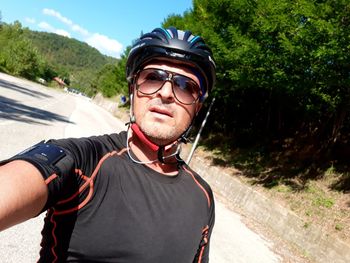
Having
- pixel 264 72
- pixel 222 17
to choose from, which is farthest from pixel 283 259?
pixel 222 17

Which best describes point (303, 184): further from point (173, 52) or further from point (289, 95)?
point (173, 52)

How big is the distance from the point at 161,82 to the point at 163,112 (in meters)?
0.18

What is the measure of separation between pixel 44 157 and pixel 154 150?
70cm

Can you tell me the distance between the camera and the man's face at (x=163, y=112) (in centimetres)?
183

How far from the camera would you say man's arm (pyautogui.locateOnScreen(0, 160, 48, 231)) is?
1103 mm

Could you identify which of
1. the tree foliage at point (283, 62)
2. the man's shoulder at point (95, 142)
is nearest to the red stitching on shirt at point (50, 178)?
the man's shoulder at point (95, 142)

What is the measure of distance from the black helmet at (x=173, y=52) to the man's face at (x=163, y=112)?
56 mm

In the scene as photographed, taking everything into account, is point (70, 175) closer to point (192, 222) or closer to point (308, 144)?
point (192, 222)

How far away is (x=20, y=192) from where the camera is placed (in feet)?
3.78

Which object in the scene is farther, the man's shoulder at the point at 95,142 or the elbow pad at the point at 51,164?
the man's shoulder at the point at 95,142

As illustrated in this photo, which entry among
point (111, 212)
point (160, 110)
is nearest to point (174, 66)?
point (160, 110)

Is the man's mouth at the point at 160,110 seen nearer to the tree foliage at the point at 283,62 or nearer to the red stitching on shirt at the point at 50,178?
the red stitching on shirt at the point at 50,178

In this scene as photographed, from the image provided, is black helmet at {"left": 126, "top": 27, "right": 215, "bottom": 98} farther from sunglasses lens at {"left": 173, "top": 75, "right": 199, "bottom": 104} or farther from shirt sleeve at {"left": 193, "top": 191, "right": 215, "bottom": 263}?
shirt sleeve at {"left": 193, "top": 191, "right": 215, "bottom": 263}

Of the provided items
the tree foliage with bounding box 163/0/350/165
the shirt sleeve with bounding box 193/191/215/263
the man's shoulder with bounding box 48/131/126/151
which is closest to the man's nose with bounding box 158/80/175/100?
the man's shoulder with bounding box 48/131/126/151
